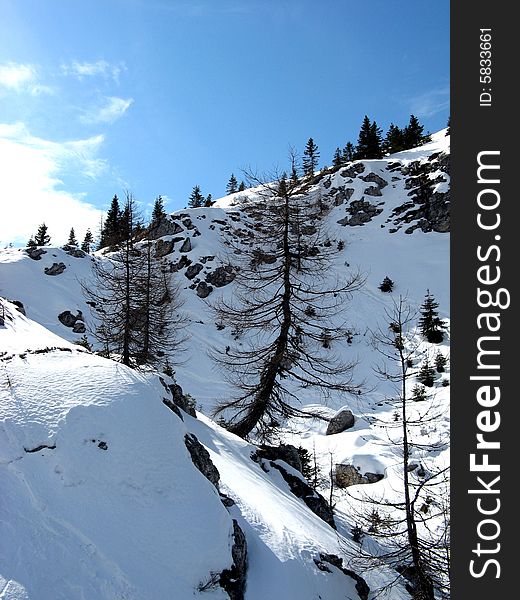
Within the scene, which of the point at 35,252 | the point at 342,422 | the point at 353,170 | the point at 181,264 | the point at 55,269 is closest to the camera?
the point at 342,422

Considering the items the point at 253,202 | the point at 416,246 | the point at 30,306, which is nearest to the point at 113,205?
the point at 30,306

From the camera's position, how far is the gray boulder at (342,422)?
17.4 meters

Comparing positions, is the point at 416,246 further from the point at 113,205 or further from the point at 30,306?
the point at 113,205

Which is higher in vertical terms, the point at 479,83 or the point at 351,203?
the point at 351,203

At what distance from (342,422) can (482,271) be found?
1556 centimetres

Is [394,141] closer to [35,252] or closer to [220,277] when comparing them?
[220,277]

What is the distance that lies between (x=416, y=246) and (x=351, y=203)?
14.8 metres

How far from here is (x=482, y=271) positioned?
356 cm

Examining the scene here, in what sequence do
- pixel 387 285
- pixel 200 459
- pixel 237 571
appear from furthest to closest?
1. pixel 387 285
2. pixel 200 459
3. pixel 237 571

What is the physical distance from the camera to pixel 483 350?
3521mm

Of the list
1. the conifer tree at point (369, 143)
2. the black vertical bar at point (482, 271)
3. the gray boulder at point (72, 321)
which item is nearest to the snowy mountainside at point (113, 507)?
the black vertical bar at point (482, 271)

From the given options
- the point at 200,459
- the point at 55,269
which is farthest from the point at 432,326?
the point at 55,269

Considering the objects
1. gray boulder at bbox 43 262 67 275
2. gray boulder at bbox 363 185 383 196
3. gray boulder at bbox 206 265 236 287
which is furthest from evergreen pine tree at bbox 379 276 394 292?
gray boulder at bbox 43 262 67 275

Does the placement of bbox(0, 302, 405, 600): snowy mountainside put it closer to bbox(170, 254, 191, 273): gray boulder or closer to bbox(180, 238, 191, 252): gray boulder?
bbox(170, 254, 191, 273): gray boulder
